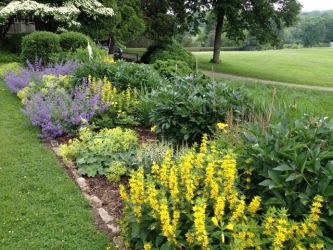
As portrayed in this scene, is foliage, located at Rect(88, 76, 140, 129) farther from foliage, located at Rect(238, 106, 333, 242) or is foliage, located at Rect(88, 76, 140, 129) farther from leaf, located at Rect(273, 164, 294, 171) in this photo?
leaf, located at Rect(273, 164, 294, 171)

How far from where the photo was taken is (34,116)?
4.78m

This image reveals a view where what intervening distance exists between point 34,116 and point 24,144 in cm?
58

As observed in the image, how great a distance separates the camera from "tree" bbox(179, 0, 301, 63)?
17.7 metres

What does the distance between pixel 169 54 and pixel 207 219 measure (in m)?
13.9

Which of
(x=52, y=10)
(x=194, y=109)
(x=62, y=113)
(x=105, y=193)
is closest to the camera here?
(x=105, y=193)

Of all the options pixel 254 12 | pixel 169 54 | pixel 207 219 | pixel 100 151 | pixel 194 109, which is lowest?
pixel 100 151

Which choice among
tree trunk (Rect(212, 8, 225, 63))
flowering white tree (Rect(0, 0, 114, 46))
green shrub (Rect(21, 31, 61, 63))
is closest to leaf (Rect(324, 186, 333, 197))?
green shrub (Rect(21, 31, 61, 63))

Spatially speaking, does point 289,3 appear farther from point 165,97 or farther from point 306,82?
point 165,97

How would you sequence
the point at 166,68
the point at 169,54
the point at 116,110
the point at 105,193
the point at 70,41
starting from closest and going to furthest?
the point at 105,193, the point at 116,110, the point at 166,68, the point at 70,41, the point at 169,54

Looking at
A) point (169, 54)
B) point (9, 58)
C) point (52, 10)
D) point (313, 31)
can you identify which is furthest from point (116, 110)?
point (313, 31)

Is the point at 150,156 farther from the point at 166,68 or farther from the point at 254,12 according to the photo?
the point at 254,12

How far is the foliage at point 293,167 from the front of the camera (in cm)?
195

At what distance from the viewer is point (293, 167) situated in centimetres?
201

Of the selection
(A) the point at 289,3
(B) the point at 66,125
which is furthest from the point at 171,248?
(A) the point at 289,3
